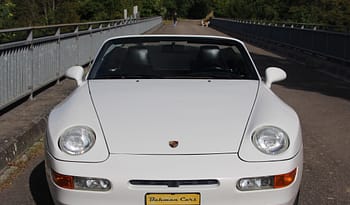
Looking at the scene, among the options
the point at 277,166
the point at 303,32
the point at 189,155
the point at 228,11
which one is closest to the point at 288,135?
the point at 277,166

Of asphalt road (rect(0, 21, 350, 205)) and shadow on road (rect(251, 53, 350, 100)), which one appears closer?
asphalt road (rect(0, 21, 350, 205))

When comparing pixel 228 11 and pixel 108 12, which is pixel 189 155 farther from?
pixel 228 11

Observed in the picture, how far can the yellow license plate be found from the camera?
11.1ft

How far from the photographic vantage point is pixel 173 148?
357cm

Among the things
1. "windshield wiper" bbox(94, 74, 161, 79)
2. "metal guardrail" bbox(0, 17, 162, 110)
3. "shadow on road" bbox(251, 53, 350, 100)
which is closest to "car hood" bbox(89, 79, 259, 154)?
"windshield wiper" bbox(94, 74, 161, 79)

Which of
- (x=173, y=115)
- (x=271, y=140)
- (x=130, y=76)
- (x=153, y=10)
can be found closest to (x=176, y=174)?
(x=173, y=115)

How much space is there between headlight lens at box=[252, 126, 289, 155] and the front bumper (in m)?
0.11

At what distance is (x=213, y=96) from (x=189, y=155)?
88 cm

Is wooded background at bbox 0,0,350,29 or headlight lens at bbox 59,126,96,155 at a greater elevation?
headlight lens at bbox 59,126,96,155

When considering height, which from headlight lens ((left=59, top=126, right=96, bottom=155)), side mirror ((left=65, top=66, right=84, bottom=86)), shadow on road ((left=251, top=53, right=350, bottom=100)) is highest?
side mirror ((left=65, top=66, right=84, bottom=86))

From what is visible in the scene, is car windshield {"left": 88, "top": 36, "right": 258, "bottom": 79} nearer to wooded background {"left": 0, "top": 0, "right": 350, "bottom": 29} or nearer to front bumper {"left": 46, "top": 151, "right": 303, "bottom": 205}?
front bumper {"left": 46, "top": 151, "right": 303, "bottom": 205}

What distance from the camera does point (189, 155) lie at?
353 centimetres

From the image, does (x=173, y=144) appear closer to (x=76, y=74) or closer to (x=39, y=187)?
(x=76, y=74)

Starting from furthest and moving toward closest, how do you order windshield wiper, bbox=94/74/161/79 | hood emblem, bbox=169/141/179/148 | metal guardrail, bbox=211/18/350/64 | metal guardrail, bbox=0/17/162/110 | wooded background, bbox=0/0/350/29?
wooded background, bbox=0/0/350/29 < metal guardrail, bbox=211/18/350/64 < metal guardrail, bbox=0/17/162/110 < windshield wiper, bbox=94/74/161/79 < hood emblem, bbox=169/141/179/148
